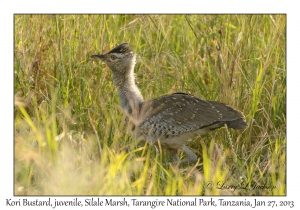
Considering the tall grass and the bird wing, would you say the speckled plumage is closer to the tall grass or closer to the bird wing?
the bird wing

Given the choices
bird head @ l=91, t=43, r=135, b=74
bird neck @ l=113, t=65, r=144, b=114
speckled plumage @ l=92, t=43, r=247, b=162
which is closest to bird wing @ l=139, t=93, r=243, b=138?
speckled plumage @ l=92, t=43, r=247, b=162

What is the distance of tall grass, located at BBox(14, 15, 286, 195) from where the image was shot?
20.1ft

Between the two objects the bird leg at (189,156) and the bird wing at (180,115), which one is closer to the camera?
the bird wing at (180,115)

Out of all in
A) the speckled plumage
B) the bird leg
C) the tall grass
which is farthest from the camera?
the bird leg

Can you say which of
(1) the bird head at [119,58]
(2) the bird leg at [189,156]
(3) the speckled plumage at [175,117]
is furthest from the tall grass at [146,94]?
(1) the bird head at [119,58]

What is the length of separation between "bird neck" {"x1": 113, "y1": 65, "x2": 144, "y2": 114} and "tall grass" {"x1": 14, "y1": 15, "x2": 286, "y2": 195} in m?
0.14

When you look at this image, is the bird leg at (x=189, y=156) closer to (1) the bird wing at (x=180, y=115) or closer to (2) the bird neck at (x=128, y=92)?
(1) the bird wing at (x=180, y=115)

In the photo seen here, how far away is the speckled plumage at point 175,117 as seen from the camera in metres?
7.15

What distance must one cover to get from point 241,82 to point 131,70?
4.44ft

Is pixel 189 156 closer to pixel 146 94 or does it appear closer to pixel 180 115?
pixel 180 115

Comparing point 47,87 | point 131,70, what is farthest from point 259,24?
point 47,87

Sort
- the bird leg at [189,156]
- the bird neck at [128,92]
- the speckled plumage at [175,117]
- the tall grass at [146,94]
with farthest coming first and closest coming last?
the bird neck at [128,92] → the bird leg at [189,156] → the speckled plumage at [175,117] → the tall grass at [146,94]

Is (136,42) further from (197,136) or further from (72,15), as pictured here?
(197,136)

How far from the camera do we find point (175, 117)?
24.1 ft
